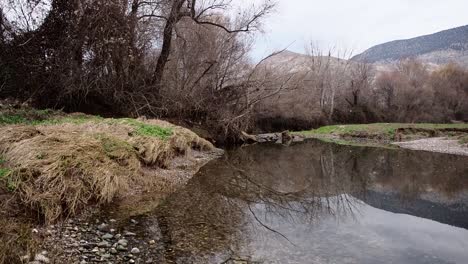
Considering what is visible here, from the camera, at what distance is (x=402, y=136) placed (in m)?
27.8

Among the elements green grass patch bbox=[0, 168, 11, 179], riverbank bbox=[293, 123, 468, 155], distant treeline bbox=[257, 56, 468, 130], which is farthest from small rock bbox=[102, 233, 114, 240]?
distant treeline bbox=[257, 56, 468, 130]

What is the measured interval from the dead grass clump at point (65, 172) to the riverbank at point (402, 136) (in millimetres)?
19502

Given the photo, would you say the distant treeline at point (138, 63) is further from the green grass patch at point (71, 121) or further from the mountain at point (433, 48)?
the mountain at point (433, 48)

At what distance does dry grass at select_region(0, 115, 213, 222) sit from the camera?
18.4 ft

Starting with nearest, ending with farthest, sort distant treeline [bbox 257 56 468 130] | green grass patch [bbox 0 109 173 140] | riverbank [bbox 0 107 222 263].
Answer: riverbank [bbox 0 107 222 263] → green grass patch [bbox 0 109 173 140] → distant treeline [bbox 257 56 468 130]

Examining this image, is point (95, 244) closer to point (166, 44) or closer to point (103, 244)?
point (103, 244)

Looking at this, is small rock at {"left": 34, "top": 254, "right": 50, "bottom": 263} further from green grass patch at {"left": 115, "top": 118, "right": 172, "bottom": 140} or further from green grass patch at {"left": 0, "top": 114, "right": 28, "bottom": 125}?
green grass patch at {"left": 115, "top": 118, "right": 172, "bottom": 140}

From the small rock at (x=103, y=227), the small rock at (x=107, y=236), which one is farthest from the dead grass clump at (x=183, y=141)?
the small rock at (x=107, y=236)

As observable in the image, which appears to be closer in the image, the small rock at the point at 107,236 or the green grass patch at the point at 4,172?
the small rock at the point at 107,236

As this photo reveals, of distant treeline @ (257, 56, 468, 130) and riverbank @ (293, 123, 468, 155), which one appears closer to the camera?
riverbank @ (293, 123, 468, 155)

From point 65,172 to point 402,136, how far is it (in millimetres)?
27169

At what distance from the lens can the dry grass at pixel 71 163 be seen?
562cm

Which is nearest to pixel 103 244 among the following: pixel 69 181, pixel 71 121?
pixel 69 181

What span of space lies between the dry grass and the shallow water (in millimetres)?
1234
